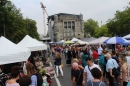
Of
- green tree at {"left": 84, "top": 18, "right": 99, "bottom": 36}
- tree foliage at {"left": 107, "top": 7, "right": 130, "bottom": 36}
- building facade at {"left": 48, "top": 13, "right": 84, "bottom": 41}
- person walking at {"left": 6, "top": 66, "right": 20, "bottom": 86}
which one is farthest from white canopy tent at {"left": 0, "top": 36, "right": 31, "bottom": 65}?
green tree at {"left": 84, "top": 18, "right": 99, "bottom": 36}

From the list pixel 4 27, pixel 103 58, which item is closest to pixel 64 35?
pixel 4 27

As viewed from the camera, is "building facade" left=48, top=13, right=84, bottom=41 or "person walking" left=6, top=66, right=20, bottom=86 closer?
"person walking" left=6, top=66, right=20, bottom=86

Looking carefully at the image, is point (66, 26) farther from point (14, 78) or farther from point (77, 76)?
point (14, 78)

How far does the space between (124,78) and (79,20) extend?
113782 mm

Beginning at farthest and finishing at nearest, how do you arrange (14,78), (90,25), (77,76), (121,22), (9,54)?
(90,25)
(121,22)
(9,54)
(77,76)
(14,78)

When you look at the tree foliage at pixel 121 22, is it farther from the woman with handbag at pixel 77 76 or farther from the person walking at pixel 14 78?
the person walking at pixel 14 78

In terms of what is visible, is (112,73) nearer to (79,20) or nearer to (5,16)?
(5,16)

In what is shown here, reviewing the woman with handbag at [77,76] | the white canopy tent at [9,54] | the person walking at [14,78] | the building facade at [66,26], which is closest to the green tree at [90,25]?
the building facade at [66,26]

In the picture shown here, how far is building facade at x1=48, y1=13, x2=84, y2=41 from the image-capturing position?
113688mm

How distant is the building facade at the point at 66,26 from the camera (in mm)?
113688

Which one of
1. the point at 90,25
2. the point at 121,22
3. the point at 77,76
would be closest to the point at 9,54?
the point at 77,76

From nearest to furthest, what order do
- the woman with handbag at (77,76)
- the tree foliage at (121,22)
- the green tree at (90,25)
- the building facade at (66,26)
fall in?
the woman with handbag at (77,76) < the tree foliage at (121,22) < the building facade at (66,26) < the green tree at (90,25)

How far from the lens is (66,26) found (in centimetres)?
11725

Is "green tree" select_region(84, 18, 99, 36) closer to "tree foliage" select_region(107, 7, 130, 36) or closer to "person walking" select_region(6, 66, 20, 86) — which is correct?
"tree foliage" select_region(107, 7, 130, 36)
